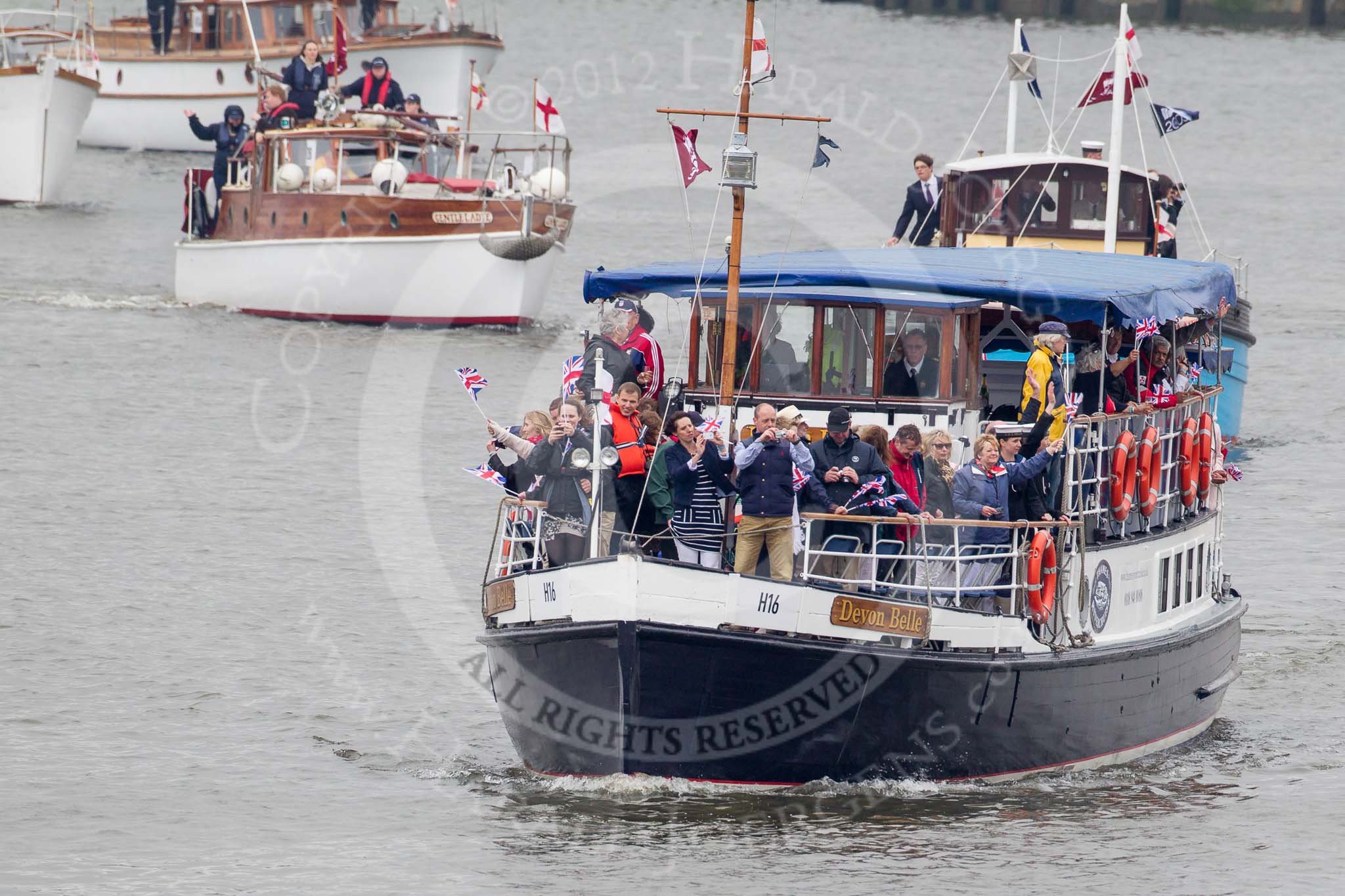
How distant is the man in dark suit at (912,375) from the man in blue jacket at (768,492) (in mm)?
1731

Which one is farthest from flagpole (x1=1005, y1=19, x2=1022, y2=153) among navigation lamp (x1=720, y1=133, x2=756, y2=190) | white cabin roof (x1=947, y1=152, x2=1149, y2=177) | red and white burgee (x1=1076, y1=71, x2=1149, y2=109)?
navigation lamp (x1=720, y1=133, x2=756, y2=190)

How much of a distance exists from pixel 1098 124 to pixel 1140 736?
2203 inches

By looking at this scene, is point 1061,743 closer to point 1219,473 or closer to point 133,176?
point 1219,473

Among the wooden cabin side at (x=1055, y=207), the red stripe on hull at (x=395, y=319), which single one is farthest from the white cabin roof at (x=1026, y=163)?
the red stripe on hull at (x=395, y=319)

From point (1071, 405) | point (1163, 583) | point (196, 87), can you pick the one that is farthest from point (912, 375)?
point (196, 87)

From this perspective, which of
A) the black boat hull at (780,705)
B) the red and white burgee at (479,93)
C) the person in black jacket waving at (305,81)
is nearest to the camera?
the black boat hull at (780,705)

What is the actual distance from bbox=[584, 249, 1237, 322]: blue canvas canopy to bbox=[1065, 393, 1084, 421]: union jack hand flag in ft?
2.55

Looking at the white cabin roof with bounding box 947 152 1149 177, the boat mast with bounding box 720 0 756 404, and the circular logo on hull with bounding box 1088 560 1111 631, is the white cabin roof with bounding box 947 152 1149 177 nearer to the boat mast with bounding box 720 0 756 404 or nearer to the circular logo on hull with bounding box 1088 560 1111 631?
the circular logo on hull with bounding box 1088 560 1111 631

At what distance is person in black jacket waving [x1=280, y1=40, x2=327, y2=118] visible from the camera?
41875mm

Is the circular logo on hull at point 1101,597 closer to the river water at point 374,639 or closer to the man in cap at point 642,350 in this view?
the river water at point 374,639

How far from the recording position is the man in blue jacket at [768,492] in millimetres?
15891

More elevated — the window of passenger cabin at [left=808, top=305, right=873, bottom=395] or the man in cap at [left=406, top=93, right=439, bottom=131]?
the man in cap at [left=406, top=93, right=439, bottom=131]

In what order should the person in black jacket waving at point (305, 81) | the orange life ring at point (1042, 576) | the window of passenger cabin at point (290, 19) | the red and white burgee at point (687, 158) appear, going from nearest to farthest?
the orange life ring at point (1042, 576), the red and white burgee at point (687, 158), the person in black jacket waving at point (305, 81), the window of passenger cabin at point (290, 19)

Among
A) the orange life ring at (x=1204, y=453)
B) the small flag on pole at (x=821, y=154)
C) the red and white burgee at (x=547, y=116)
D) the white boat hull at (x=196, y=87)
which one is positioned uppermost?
the white boat hull at (x=196, y=87)
